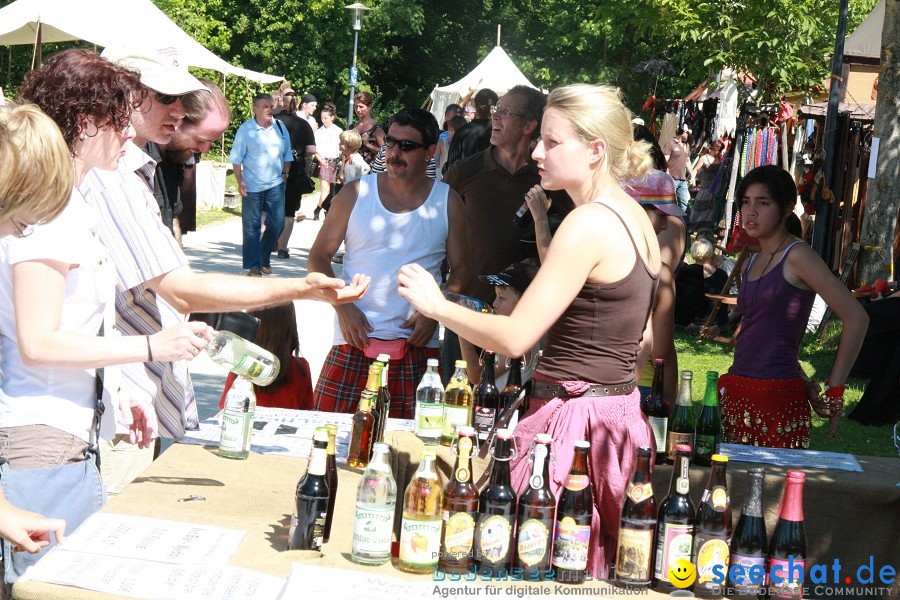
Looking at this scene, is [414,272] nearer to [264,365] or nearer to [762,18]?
[264,365]

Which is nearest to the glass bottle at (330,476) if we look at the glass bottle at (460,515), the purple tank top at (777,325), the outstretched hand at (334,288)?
the glass bottle at (460,515)

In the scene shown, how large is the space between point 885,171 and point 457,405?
7883 mm

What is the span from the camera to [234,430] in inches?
137

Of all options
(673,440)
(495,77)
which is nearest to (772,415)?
(673,440)

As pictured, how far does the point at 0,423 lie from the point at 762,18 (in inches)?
570

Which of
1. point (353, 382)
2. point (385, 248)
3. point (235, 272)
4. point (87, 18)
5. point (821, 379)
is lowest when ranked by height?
point (821, 379)

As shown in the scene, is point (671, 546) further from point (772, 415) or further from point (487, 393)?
point (772, 415)

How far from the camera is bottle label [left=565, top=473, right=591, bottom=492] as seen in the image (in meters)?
2.65

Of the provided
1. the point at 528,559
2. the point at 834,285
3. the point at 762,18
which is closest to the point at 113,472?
the point at 528,559

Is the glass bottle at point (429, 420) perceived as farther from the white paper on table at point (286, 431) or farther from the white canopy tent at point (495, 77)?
the white canopy tent at point (495, 77)

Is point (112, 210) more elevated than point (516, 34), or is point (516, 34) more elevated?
point (516, 34)

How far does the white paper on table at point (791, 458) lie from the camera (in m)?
3.86

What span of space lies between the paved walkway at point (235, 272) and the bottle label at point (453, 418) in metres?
3.63

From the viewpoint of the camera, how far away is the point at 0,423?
280 centimetres
